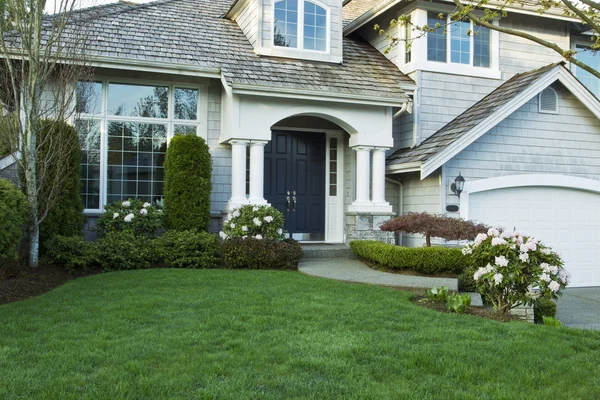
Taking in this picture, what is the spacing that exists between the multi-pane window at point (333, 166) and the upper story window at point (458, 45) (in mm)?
2933

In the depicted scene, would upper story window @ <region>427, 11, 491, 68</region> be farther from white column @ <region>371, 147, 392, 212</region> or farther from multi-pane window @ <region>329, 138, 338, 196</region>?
multi-pane window @ <region>329, 138, 338, 196</region>

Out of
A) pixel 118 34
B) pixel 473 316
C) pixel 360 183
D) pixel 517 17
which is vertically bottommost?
pixel 473 316

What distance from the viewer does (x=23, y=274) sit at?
8.36 meters

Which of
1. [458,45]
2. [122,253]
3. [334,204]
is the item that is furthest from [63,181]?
[458,45]

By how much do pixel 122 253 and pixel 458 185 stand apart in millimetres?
6735

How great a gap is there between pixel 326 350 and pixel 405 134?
922 centimetres

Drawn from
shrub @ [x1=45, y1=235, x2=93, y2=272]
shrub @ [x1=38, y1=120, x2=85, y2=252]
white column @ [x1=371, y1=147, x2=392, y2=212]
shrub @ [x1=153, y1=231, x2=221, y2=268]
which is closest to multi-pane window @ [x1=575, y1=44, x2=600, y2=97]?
white column @ [x1=371, y1=147, x2=392, y2=212]

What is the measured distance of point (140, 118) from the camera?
11.4 m

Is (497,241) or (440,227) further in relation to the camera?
(440,227)

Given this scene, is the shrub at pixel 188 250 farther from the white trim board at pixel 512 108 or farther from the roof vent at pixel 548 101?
the roof vent at pixel 548 101

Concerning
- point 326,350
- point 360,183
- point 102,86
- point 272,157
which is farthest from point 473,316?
point 102,86

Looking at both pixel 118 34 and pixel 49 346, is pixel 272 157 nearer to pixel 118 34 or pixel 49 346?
pixel 118 34

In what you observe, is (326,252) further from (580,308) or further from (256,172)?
(580,308)

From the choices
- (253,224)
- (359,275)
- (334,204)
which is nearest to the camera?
(359,275)
